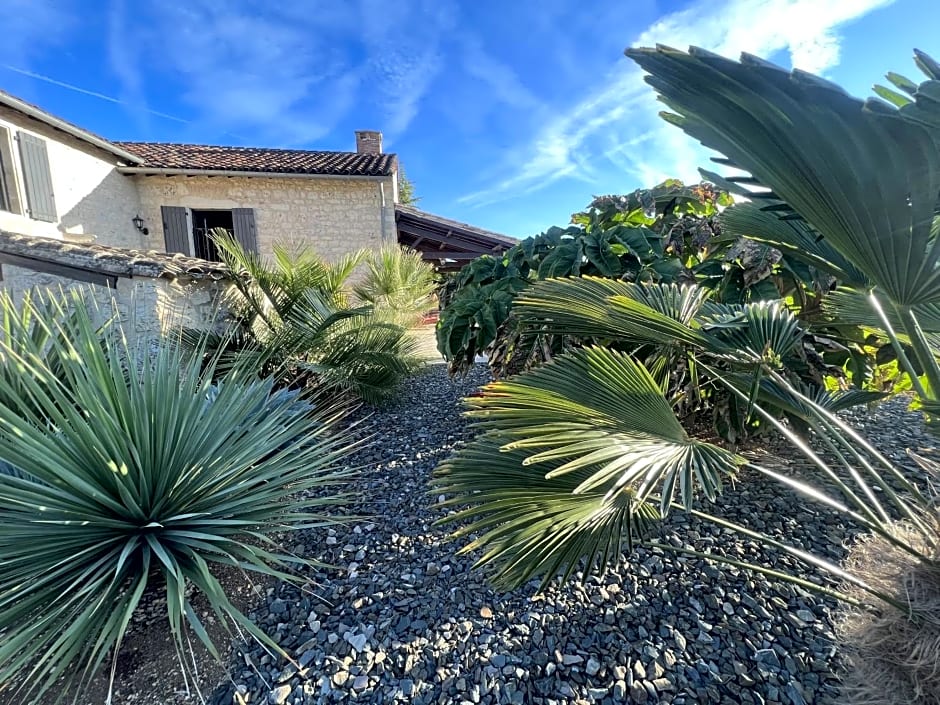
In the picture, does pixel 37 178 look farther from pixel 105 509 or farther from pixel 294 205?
pixel 105 509

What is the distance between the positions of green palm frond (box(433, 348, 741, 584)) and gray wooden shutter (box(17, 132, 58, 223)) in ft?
31.0

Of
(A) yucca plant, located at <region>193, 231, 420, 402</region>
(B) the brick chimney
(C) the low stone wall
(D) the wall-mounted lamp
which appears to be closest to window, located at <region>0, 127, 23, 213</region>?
(D) the wall-mounted lamp

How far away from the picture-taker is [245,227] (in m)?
9.36

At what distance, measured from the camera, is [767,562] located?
1981 mm

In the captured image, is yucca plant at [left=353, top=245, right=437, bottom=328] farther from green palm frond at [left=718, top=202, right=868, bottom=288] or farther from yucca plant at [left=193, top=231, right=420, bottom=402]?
green palm frond at [left=718, top=202, right=868, bottom=288]

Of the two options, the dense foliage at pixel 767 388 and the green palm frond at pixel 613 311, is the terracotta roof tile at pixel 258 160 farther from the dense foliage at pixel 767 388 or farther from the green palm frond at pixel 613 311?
the dense foliage at pixel 767 388

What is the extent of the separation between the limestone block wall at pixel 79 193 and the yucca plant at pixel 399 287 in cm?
545

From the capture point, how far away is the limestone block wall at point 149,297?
13.7 feet

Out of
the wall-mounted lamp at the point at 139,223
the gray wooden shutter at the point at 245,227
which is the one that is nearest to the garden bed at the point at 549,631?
the gray wooden shutter at the point at 245,227

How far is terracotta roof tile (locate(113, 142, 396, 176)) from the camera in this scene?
9078 millimetres

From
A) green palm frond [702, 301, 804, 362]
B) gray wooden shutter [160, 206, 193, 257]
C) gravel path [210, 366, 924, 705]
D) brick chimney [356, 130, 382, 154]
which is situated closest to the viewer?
gravel path [210, 366, 924, 705]

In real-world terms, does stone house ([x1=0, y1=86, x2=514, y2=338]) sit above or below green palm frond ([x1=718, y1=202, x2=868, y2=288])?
above

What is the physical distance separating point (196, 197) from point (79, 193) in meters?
2.00

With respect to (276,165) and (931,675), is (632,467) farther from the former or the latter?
(276,165)
